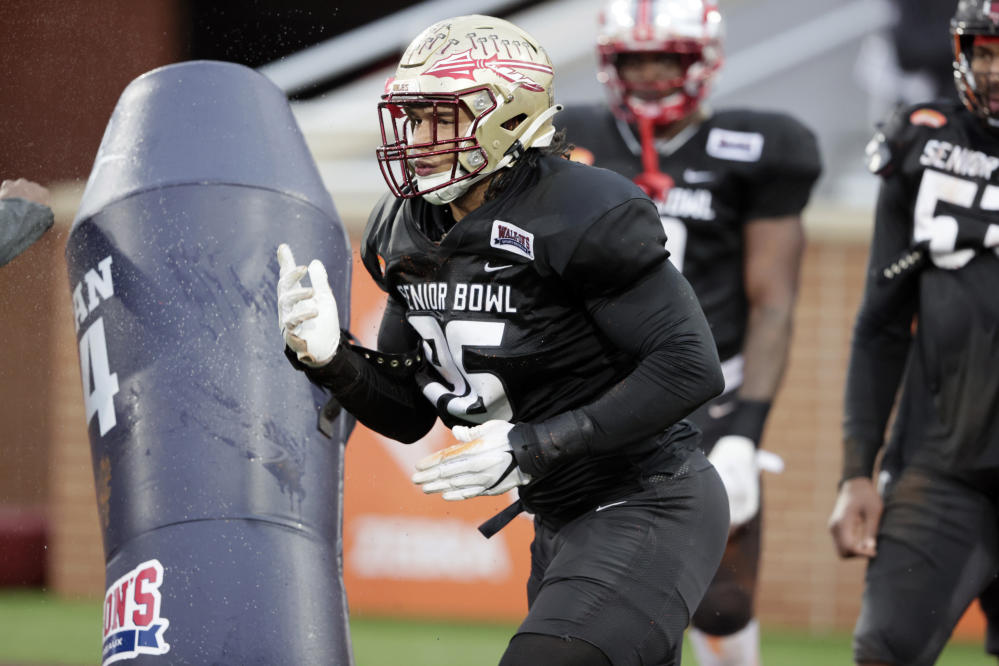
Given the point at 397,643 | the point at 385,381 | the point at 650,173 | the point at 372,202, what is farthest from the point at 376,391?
the point at 372,202

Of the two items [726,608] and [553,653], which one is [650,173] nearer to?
[726,608]

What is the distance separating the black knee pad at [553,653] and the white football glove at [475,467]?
27 cm

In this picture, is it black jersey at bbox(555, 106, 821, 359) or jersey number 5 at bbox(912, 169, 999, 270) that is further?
black jersey at bbox(555, 106, 821, 359)

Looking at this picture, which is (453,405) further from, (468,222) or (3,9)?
(3,9)

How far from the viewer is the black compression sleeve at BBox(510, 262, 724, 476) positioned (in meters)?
2.57

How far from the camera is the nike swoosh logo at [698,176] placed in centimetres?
421

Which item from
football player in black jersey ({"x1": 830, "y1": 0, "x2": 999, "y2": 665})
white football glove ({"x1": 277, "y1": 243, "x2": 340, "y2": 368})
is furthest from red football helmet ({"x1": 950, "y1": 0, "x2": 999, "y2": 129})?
white football glove ({"x1": 277, "y1": 243, "x2": 340, "y2": 368})

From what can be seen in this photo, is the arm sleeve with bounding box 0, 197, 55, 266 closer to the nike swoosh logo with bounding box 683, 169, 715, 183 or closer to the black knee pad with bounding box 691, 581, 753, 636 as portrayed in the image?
the nike swoosh logo with bounding box 683, 169, 715, 183

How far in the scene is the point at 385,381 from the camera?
2947 mm

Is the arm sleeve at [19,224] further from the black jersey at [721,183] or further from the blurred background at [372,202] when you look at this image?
the black jersey at [721,183]

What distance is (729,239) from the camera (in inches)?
167

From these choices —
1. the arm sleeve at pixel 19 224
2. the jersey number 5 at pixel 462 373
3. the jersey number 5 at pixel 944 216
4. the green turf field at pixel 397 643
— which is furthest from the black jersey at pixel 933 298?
the green turf field at pixel 397 643

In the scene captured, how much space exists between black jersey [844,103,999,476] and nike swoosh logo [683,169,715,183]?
653 millimetres

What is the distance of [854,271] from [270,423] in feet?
14.3
